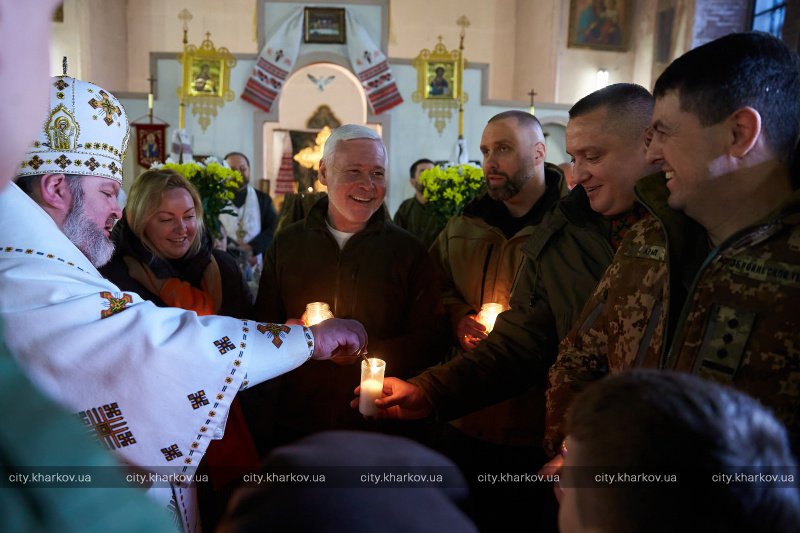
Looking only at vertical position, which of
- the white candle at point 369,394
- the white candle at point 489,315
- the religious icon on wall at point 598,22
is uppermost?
the religious icon on wall at point 598,22

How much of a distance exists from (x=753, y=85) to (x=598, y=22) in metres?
16.3

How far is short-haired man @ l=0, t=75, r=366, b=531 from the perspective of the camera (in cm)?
147

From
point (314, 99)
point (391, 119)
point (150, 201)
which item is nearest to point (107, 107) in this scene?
point (150, 201)

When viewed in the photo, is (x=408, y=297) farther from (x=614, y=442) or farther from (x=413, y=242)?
(x=614, y=442)

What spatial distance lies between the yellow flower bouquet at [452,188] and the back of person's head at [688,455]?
3.89 metres

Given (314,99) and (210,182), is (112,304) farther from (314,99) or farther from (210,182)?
(314,99)

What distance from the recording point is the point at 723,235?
5.33 ft

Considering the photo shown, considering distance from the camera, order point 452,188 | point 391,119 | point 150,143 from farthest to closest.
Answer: point 391,119
point 150,143
point 452,188

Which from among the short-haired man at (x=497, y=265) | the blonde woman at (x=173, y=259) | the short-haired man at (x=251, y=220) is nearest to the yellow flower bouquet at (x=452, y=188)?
the short-haired man at (x=497, y=265)

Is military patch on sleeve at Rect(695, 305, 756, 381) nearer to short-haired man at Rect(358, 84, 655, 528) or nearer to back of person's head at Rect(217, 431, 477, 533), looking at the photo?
short-haired man at Rect(358, 84, 655, 528)

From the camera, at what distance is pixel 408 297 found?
3049 millimetres

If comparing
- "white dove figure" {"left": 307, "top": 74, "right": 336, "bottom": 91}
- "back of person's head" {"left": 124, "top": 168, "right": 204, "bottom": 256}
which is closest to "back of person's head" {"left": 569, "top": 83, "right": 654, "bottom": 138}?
"back of person's head" {"left": 124, "top": 168, "right": 204, "bottom": 256}

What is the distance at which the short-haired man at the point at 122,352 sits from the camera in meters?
1.47

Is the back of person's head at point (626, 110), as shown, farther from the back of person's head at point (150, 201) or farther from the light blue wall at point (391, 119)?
the light blue wall at point (391, 119)
